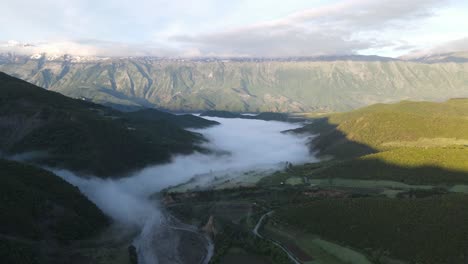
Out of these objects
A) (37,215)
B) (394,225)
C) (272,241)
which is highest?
(394,225)

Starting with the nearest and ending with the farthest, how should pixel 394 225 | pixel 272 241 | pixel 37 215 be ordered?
pixel 394 225 → pixel 272 241 → pixel 37 215

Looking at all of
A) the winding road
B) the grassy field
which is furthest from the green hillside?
the grassy field

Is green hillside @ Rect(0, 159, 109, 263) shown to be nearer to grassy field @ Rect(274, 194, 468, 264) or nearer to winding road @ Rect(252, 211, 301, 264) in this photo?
winding road @ Rect(252, 211, 301, 264)

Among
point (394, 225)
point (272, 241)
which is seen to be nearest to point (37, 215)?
point (272, 241)

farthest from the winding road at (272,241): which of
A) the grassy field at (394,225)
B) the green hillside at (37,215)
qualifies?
the green hillside at (37,215)

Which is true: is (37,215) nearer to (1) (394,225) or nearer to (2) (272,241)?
(2) (272,241)

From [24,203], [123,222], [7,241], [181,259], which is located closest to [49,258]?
[7,241]

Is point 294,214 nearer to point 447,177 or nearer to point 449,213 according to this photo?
point 449,213

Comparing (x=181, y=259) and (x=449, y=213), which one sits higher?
(x=449, y=213)

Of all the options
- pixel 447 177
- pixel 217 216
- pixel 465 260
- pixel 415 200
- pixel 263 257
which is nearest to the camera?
pixel 465 260
